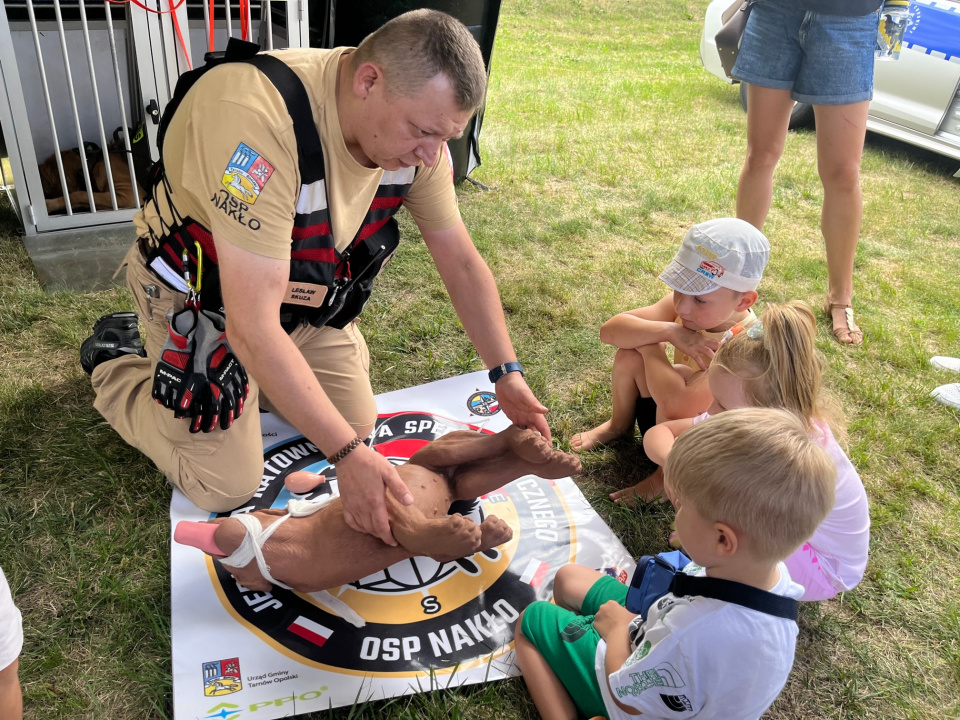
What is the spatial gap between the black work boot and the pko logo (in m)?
1.38

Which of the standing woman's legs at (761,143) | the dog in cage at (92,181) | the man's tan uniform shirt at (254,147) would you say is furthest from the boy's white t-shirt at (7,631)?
the standing woman's legs at (761,143)

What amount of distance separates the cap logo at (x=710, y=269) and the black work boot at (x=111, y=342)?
1.93 meters

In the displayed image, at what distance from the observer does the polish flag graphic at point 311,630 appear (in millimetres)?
1920

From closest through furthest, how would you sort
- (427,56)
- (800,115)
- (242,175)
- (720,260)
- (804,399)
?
1. (427,56)
2. (242,175)
3. (804,399)
4. (720,260)
5. (800,115)

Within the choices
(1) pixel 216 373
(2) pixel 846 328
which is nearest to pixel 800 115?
(2) pixel 846 328

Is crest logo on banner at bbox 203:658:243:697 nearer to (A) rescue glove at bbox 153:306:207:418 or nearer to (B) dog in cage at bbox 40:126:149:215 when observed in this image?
(A) rescue glove at bbox 153:306:207:418

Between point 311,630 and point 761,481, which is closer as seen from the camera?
point 761,481

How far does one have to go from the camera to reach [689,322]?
2355mm

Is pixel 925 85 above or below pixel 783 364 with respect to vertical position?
below

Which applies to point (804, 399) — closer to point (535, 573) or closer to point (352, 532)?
point (535, 573)

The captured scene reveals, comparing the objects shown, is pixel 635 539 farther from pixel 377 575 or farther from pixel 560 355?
pixel 560 355

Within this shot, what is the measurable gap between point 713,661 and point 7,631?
129cm

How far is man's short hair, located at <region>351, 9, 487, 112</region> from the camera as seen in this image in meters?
1.65

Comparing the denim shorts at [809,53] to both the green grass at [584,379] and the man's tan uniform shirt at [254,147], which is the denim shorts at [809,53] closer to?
the green grass at [584,379]
